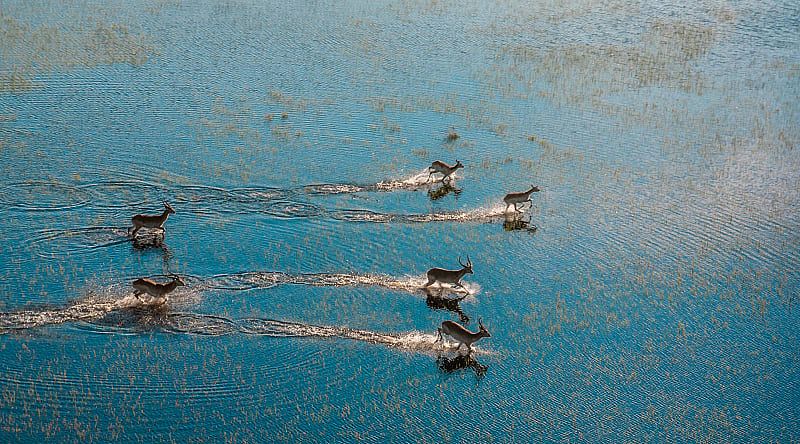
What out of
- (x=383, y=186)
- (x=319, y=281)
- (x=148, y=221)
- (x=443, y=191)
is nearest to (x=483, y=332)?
(x=319, y=281)

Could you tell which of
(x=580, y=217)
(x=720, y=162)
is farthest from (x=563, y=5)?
(x=580, y=217)

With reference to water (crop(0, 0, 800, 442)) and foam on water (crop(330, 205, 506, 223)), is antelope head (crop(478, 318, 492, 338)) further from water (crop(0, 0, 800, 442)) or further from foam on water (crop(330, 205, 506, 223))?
foam on water (crop(330, 205, 506, 223))

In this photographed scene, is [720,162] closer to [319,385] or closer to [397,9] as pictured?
[319,385]

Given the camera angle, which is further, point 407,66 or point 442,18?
point 442,18

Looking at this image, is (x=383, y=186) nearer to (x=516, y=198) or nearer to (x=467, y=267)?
(x=516, y=198)

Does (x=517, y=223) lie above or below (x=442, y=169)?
below

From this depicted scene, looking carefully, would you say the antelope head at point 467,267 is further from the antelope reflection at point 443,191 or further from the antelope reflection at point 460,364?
the antelope reflection at point 443,191
